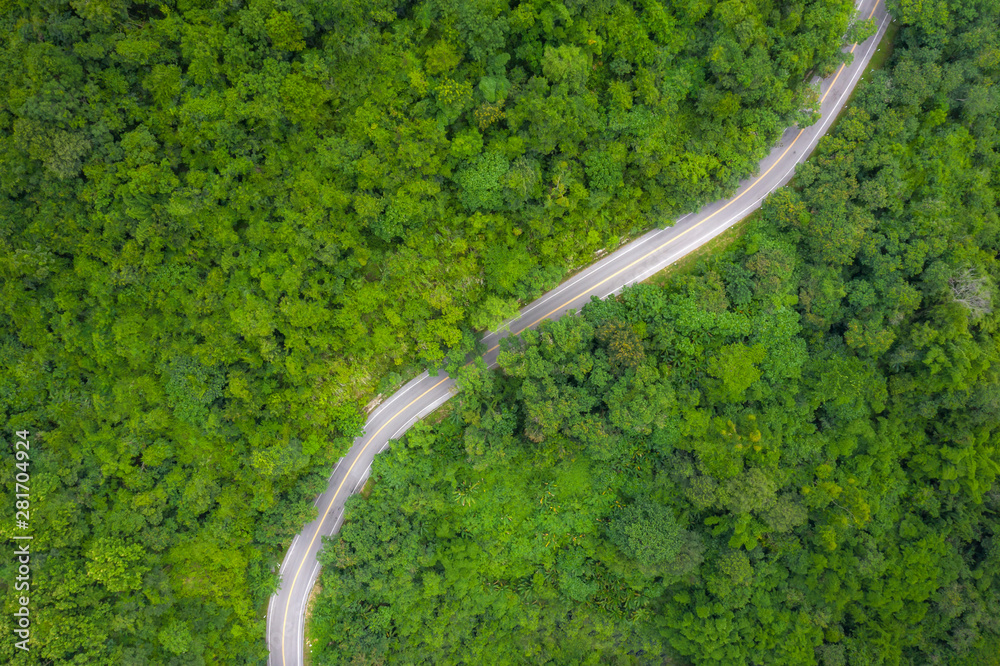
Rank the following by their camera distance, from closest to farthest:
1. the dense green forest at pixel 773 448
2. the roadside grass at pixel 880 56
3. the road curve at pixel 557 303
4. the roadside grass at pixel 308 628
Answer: the dense green forest at pixel 773 448 → the road curve at pixel 557 303 → the roadside grass at pixel 880 56 → the roadside grass at pixel 308 628

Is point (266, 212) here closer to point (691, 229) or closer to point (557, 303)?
point (557, 303)

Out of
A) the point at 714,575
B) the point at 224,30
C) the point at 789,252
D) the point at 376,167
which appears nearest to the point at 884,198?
the point at 789,252

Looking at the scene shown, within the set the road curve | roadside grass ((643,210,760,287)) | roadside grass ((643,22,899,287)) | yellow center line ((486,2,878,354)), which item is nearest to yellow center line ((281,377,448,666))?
the road curve

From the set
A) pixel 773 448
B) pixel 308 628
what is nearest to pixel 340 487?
pixel 308 628

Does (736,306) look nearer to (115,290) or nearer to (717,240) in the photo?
(717,240)

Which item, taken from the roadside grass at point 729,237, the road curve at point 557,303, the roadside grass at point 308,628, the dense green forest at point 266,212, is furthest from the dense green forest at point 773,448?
the dense green forest at point 266,212

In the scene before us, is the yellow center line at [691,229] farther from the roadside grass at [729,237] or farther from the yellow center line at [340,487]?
the yellow center line at [340,487]

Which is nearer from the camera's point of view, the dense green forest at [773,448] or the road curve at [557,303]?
the dense green forest at [773,448]

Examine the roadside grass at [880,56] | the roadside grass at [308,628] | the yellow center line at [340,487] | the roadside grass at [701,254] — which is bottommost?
the roadside grass at [308,628]
